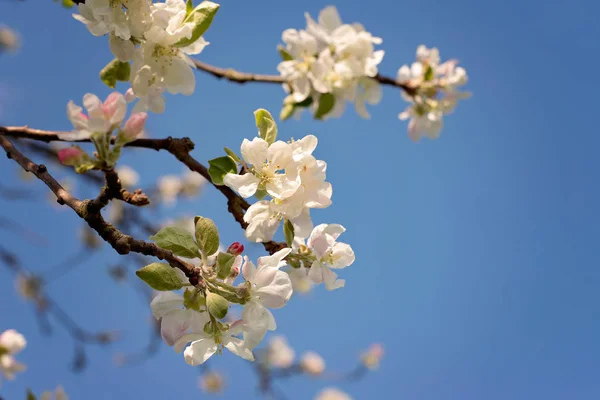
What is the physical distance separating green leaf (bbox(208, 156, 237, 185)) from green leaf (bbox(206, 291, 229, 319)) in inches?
9.5

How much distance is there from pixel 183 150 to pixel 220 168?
17 centimetres

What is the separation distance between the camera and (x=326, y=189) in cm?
91

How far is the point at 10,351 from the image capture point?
201 cm

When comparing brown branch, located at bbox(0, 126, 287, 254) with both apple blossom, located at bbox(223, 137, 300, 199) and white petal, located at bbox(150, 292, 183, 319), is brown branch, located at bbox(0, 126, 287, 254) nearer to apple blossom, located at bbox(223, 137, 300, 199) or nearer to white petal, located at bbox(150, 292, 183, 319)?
apple blossom, located at bbox(223, 137, 300, 199)

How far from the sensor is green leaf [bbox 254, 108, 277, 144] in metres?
0.94

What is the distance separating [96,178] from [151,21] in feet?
4.05

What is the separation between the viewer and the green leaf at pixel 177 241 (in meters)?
0.89

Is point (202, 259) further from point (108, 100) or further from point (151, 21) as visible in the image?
point (151, 21)

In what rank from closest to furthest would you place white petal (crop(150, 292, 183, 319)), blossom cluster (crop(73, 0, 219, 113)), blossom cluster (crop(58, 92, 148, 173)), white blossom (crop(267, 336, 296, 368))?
blossom cluster (crop(58, 92, 148, 173)) < white petal (crop(150, 292, 183, 319)) < blossom cluster (crop(73, 0, 219, 113)) < white blossom (crop(267, 336, 296, 368))

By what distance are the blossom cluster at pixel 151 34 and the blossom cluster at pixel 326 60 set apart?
751 mm

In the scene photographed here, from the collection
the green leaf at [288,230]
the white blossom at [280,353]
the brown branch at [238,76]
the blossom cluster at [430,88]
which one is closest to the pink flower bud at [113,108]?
the green leaf at [288,230]

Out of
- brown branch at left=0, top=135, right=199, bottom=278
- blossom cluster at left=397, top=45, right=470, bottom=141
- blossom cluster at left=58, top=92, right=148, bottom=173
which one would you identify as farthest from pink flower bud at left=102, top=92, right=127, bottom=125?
blossom cluster at left=397, top=45, right=470, bottom=141

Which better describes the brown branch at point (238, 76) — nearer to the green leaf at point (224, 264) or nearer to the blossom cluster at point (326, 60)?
the blossom cluster at point (326, 60)

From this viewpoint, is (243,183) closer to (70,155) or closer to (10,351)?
(70,155)
